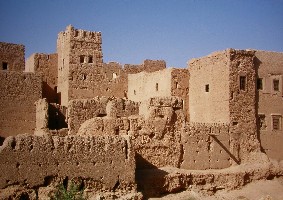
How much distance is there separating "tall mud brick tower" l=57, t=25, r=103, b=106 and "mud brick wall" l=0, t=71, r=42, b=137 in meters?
3.96

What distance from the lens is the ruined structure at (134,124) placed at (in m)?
16.5

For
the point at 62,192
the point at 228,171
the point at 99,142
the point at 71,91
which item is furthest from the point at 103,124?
the point at 71,91

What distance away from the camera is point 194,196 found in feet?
67.6

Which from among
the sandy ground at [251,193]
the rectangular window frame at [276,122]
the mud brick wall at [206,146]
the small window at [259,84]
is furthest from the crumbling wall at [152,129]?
the rectangular window frame at [276,122]

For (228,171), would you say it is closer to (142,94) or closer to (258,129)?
(258,129)

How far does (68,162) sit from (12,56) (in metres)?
15.8

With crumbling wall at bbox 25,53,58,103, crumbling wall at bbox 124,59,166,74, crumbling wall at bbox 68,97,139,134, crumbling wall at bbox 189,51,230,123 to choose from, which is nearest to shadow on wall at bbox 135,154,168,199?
crumbling wall at bbox 68,97,139,134

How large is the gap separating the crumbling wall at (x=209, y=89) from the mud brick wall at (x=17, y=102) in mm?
9854

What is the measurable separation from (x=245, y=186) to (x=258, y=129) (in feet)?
14.2

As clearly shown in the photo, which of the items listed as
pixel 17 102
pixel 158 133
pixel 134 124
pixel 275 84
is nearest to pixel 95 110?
pixel 134 124

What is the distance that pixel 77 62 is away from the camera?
30281 millimetres

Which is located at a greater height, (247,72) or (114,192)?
(247,72)

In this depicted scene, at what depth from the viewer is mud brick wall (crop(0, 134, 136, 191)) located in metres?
15.6

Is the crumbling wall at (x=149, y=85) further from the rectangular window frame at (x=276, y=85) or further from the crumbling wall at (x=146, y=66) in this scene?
the rectangular window frame at (x=276, y=85)
